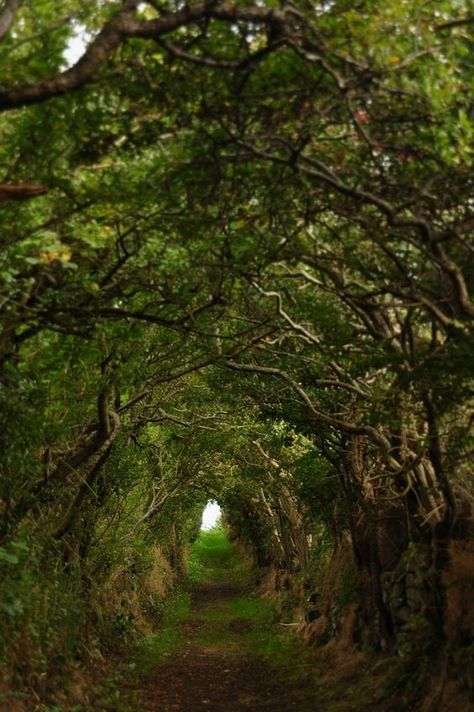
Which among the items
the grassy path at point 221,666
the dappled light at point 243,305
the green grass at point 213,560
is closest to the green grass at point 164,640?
the grassy path at point 221,666

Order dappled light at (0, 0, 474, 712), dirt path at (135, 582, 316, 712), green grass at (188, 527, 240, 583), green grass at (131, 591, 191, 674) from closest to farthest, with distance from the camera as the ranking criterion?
dappled light at (0, 0, 474, 712)
dirt path at (135, 582, 316, 712)
green grass at (131, 591, 191, 674)
green grass at (188, 527, 240, 583)

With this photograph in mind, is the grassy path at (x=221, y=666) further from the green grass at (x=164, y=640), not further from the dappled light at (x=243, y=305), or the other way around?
the dappled light at (x=243, y=305)

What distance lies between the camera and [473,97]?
697 centimetres

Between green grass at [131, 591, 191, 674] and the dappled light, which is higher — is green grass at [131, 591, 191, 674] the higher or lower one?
the lower one

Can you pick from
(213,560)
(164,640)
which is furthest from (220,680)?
(213,560)

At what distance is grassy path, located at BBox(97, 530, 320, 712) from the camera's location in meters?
13.6

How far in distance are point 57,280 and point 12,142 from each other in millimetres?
1625

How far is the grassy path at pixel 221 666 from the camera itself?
13594mm

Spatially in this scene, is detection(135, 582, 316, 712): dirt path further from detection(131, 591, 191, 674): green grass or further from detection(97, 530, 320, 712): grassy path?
detection(131, 591, 191, 674): green grass

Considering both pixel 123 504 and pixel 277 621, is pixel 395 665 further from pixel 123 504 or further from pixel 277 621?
pixel 277 621

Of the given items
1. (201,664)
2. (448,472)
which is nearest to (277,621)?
(201,664)

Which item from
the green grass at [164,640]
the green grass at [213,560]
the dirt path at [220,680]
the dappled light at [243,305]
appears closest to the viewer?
the dappled light at [243,305]

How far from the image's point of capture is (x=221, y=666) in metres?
18.2

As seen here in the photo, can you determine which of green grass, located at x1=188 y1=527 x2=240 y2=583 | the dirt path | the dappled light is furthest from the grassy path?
green grass, located at x1=188 y1=527 x2=240 y2=583
